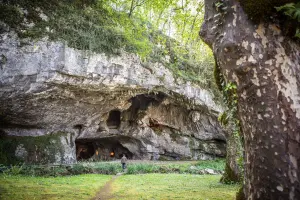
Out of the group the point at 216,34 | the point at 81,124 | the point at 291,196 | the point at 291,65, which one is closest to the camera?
the point at 291,196

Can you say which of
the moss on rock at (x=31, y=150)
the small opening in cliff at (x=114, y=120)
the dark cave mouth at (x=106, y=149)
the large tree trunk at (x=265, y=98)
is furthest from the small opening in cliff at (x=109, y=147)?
the large tree trunk at (x=265, y=98)

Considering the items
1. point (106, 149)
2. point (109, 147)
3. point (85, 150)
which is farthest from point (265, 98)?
point (85, 150)

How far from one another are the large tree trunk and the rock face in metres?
12.0

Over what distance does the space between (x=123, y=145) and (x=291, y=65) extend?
22435 mm

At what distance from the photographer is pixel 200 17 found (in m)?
12.3

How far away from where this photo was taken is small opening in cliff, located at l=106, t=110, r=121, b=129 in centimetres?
2262

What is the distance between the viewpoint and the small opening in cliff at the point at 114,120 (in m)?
22.6

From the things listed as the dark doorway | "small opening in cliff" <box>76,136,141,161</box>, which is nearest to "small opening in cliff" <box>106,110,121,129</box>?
"small opening in cliff" <box>76,136,141,161</box>

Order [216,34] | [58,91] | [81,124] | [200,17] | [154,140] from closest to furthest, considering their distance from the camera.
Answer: [216,34], [200,17], [58,91], [81,124], [154,140]

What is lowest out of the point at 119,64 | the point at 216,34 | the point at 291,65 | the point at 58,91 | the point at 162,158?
the point at 162,158

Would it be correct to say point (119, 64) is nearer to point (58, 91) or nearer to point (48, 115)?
point (58, 91)

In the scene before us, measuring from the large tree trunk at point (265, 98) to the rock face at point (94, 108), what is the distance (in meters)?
12.0

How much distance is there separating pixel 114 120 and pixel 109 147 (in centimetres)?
458

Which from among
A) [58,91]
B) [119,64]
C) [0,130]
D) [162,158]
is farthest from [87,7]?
[162,158]
